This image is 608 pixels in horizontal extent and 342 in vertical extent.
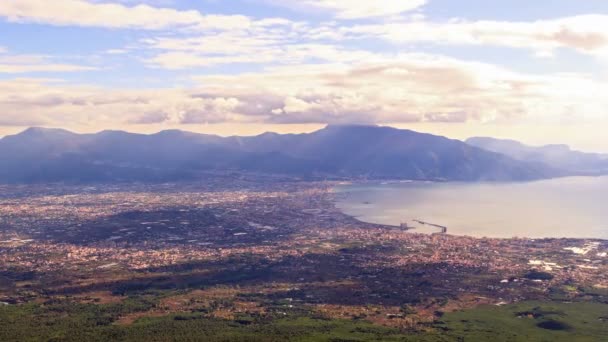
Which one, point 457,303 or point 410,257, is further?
point 410,257

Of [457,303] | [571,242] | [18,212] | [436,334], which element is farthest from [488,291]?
[18,212]

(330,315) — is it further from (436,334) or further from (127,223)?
(127,223)

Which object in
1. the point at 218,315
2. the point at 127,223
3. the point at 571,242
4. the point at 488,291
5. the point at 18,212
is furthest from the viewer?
the point at 18,212

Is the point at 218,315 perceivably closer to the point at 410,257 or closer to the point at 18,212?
the point at 410,257

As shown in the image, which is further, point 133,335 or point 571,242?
point 571,242

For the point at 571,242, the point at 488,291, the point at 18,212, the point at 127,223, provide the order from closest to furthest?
the point at 488,291, the point at 571,242, the point at 127,223, the point at 18,212

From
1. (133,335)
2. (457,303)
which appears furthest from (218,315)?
(457,303)
